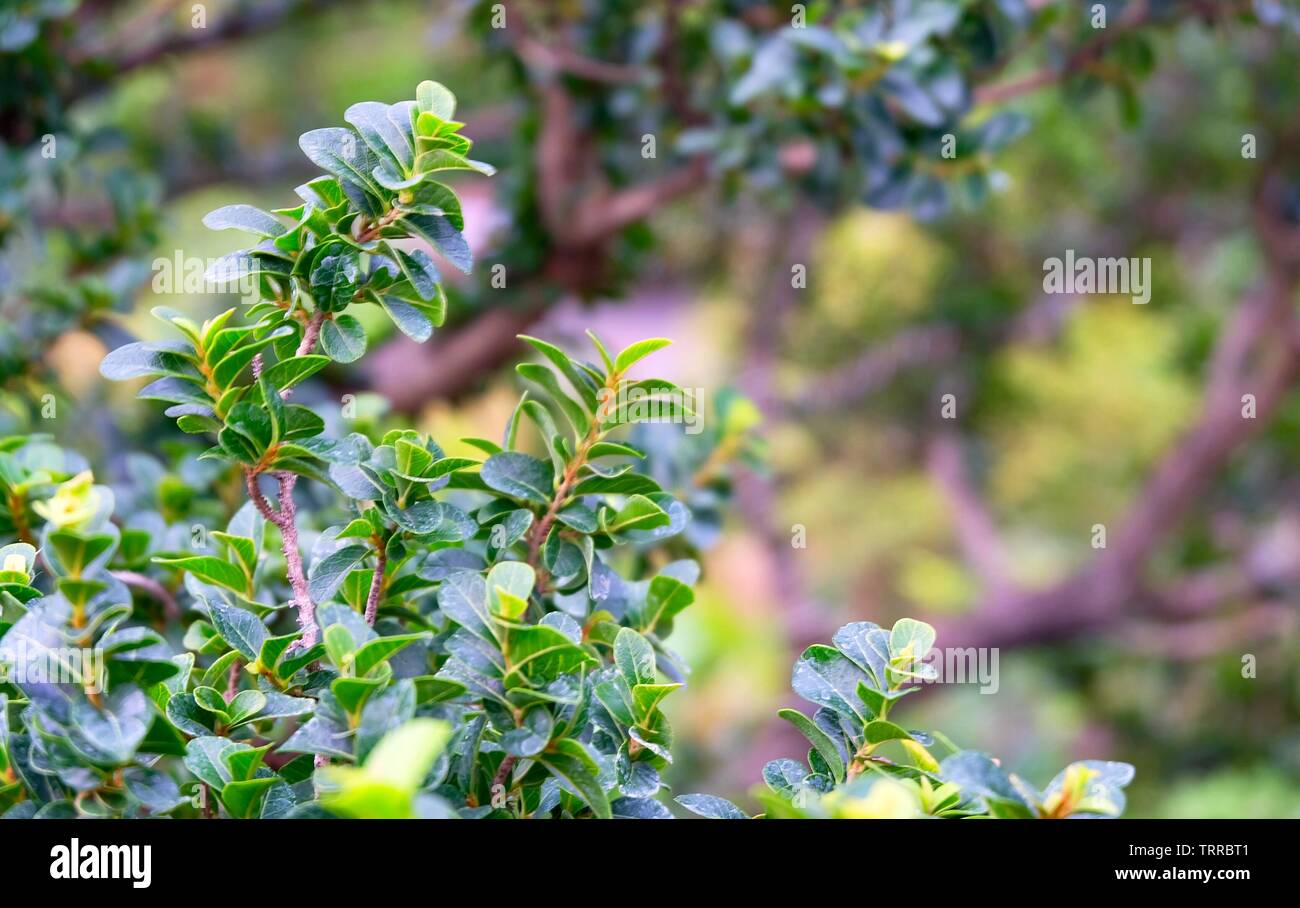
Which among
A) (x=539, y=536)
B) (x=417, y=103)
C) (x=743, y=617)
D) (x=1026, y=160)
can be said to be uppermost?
(x=1026, y=160)

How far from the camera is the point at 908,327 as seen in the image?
9.89 ft

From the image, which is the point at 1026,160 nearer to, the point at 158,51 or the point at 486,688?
the point at 158,51

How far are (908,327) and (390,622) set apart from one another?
8.01 ft

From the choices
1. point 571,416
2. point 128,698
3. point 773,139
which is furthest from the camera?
point 773,139

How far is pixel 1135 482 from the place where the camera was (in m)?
3.53

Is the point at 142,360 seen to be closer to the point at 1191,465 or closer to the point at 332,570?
the point at 332,570

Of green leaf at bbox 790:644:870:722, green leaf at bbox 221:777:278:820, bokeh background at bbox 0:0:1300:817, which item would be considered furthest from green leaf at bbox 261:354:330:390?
bokeh background at bbox 0:0:1300:817

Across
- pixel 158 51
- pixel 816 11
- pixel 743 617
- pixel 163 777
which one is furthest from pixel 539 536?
pixel 743 617

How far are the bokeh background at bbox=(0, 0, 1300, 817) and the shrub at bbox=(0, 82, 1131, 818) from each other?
0.70 metres

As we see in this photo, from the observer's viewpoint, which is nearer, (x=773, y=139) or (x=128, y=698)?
(x=128, y=698)

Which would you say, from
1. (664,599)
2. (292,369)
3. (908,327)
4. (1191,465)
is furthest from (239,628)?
(908,327)

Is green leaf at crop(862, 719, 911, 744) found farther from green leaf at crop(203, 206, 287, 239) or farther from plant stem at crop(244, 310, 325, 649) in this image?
green leaf at crop(203, 206, 287, 239)

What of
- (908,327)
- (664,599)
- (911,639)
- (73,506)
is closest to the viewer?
(73,506)

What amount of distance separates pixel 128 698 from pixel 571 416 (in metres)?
0.30
